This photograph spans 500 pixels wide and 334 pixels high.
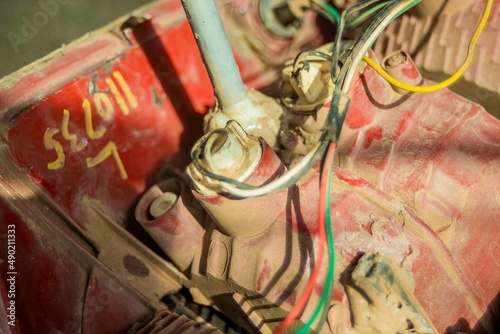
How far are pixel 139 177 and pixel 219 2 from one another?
46 centimetres

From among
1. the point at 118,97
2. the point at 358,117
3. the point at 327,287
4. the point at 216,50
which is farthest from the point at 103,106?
the point at 327,287

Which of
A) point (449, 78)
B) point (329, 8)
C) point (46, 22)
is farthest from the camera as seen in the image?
point (46, 22)

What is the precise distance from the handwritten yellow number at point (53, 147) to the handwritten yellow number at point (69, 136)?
17mm

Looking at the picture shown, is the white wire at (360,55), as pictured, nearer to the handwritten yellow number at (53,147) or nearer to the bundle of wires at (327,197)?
the bundle of wires at (327,197)

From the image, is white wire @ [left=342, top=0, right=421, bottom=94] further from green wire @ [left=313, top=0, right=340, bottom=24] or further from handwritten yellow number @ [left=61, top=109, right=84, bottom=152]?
handwritten yellow number @ [left=61, top=109, right=84, bottom=152]

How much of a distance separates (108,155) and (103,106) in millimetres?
111

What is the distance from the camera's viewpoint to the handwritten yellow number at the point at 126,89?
3.81ft

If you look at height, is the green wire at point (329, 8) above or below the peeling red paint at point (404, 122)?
above

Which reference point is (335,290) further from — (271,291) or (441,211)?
(441,211)

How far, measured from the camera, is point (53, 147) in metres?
1.09

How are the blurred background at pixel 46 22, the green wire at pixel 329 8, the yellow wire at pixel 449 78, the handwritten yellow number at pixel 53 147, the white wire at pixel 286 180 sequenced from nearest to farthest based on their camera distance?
the white wire at pixel 286 180 < the yellow wire at pixel 449 78 < the handwritten yellow number at pixel 53 147 < the green wire at pixel 329 8 < the blurred background at pixel 46 22

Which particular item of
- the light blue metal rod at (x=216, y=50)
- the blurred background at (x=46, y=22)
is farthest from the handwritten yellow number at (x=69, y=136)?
the blurred background at (x=46, y=22)

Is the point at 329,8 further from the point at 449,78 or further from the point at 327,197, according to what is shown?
the point at 327,197

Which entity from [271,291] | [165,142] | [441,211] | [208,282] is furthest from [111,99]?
→ [441,211]
